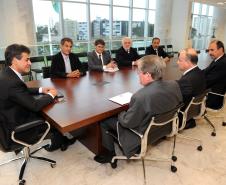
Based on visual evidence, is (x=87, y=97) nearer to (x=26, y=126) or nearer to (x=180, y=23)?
(x=26, y=126)

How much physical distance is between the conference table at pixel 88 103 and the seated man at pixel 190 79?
0.57 metres

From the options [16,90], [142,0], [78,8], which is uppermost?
[142,0]

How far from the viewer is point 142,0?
7.81m

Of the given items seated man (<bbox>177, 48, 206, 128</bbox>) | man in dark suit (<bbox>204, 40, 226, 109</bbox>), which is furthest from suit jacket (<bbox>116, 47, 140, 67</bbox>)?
seated man (<bbox>177, 48, 206, 128</bbox>)

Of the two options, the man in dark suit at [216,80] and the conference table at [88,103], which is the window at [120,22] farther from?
the man in dark suit at [216,80]

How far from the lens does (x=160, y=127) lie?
1.78m

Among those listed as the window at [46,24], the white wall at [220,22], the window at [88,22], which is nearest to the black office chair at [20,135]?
the window at [46,24]

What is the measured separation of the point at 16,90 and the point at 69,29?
191 inches

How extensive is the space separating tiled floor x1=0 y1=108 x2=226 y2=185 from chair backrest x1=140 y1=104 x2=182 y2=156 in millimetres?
414

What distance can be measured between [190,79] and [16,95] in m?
1.76

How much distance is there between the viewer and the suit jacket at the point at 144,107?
1.58m

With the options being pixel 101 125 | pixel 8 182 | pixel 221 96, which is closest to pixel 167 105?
pixel 101 125

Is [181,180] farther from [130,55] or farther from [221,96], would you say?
[130,55]

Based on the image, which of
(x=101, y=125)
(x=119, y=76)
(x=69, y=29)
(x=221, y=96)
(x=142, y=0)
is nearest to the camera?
(x=101, y=125)
